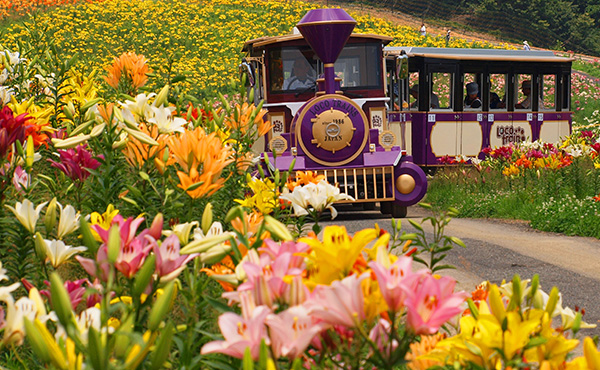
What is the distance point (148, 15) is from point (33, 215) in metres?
31.1

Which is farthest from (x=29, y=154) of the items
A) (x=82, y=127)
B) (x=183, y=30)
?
(x=183, y=30)

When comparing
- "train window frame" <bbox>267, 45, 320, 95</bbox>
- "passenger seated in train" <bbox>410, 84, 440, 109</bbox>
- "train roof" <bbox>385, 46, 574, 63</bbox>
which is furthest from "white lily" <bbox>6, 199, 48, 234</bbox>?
"passenger seated in train" <bbox>410, 84, 440, 109</bbox>

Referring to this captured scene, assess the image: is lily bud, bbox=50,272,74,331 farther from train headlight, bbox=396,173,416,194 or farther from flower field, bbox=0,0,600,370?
train headlight, bbox=396,173,416,194

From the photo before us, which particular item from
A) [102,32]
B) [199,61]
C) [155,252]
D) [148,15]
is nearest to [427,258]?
[155,252]

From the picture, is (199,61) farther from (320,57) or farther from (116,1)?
(320,57)

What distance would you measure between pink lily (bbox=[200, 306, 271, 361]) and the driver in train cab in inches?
406

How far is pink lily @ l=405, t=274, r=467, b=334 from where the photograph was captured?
1347 mm

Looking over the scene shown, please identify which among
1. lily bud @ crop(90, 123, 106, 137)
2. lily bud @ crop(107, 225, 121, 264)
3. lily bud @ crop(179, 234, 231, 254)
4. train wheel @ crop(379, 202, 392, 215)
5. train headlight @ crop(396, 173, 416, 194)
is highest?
lily bud @ crop(90, 123, 106, 137)

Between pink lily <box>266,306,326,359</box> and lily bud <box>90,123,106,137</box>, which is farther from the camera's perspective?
lily bud <box>90,123,106,137</box>

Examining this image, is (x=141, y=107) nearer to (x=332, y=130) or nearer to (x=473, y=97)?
(x=332, y=130)

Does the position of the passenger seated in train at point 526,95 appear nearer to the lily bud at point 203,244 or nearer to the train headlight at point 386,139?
the train headlight at point 386,139

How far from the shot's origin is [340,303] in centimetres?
133

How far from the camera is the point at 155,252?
5.10 ft

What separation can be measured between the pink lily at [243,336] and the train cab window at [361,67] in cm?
1039
